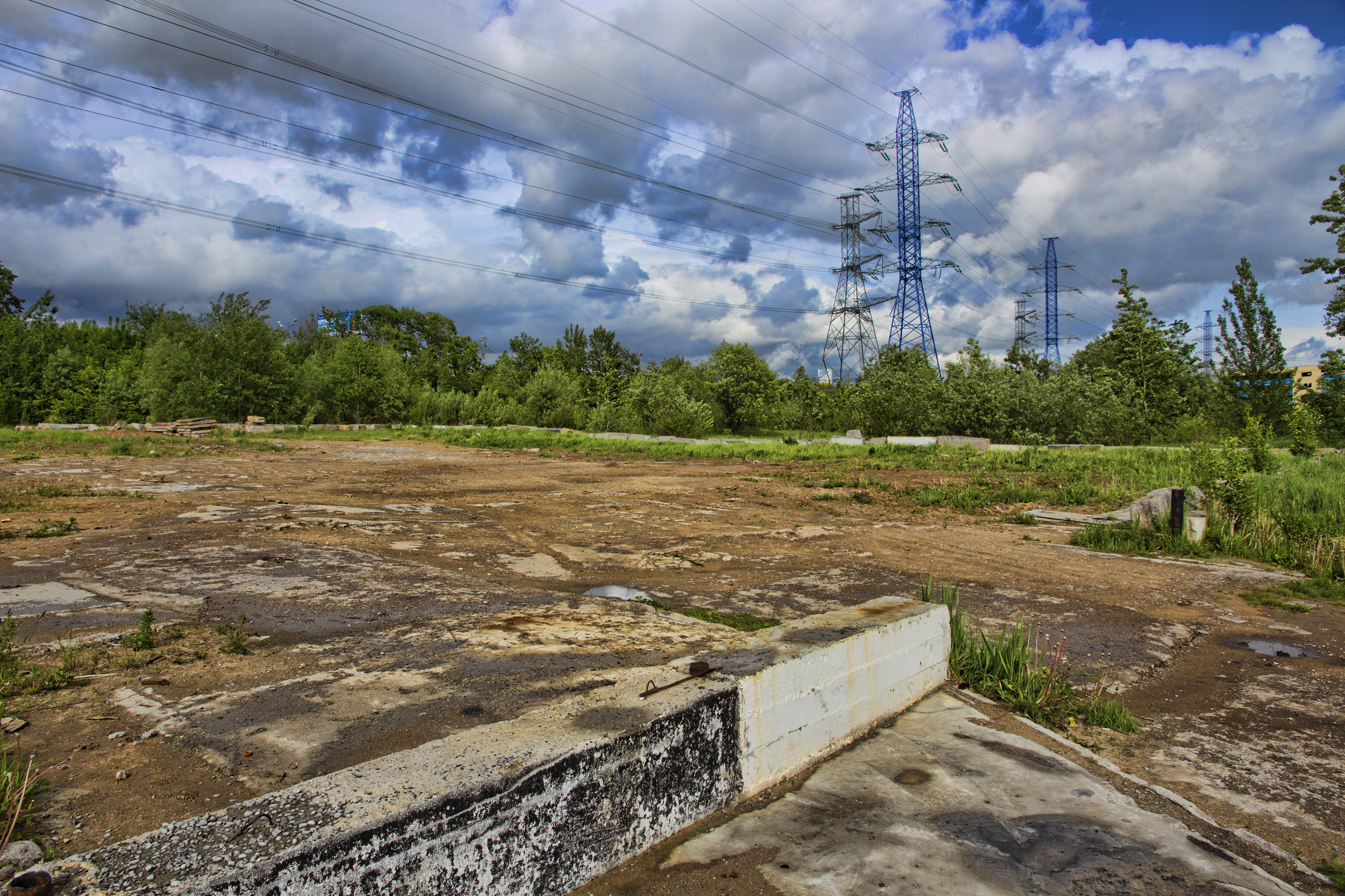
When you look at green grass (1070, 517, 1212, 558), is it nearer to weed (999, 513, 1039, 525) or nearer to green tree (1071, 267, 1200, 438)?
weed (999, 513, 1039, 525)

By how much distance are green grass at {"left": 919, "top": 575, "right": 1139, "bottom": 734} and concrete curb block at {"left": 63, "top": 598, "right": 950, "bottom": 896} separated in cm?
110

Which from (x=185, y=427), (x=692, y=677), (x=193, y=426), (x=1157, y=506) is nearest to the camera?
(x=692, y=677)

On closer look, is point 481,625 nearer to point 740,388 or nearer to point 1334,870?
point 1334,870

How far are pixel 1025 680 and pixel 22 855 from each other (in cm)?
427

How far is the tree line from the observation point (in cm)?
2478

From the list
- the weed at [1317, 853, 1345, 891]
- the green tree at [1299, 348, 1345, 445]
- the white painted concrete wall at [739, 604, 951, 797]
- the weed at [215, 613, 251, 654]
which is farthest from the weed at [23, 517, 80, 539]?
the green tree at [1299, 348, 1345, 445]

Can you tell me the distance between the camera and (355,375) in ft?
138

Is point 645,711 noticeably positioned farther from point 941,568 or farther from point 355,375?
point 355,375

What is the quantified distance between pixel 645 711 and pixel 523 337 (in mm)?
65184

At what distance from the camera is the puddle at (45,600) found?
4438 mm

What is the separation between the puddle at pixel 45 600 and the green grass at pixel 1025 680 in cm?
586

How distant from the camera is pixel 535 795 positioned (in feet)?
6.37

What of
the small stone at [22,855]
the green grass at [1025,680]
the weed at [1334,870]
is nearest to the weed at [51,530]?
the small stone at [22,855]

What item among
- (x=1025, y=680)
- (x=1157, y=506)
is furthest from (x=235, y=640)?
(x=1157, y=506)
